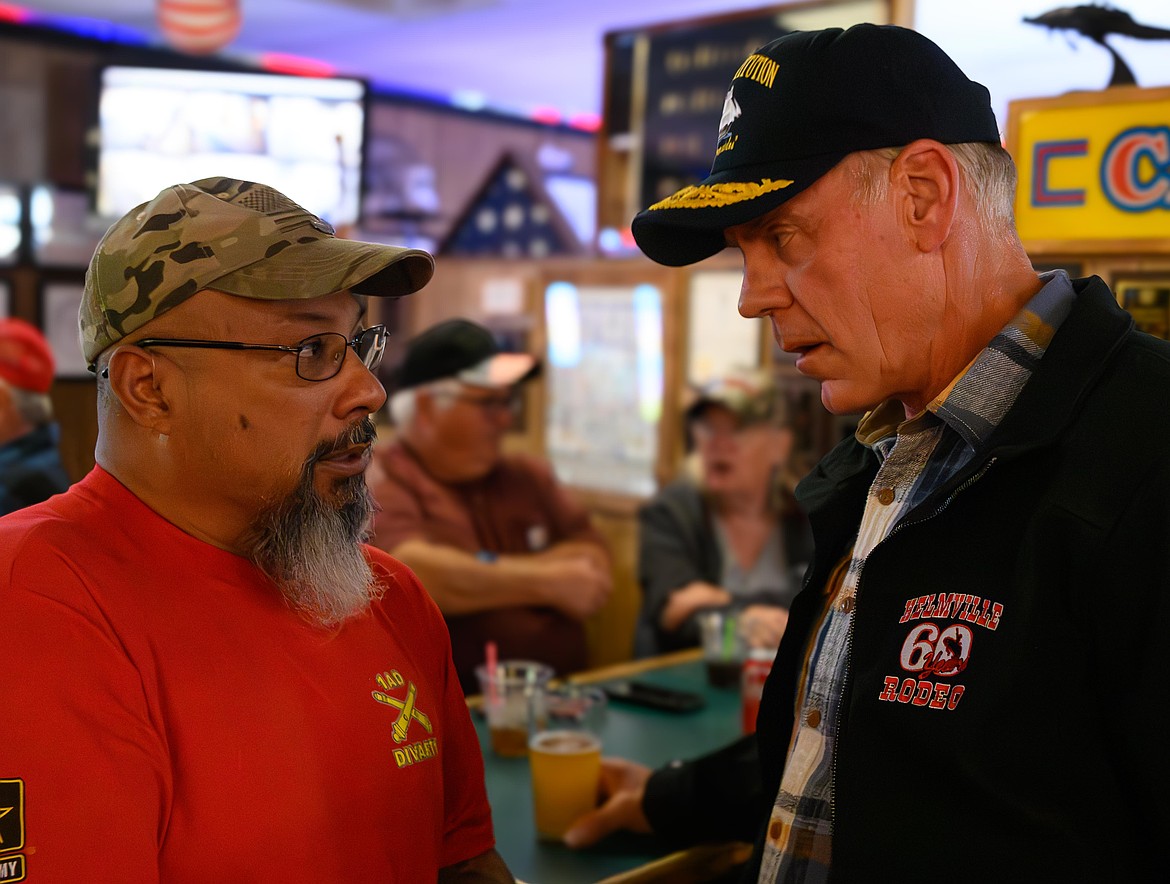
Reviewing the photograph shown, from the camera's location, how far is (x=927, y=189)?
110 centimetres

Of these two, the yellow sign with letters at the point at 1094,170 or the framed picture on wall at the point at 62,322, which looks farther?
the framed picture on wall at the point at 62,322

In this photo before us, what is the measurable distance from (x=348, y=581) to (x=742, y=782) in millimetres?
712

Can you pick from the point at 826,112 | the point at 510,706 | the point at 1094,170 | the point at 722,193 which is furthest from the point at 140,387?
the point at 1094,170

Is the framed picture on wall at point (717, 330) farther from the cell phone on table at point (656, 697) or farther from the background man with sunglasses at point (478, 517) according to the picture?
the cell phone on table at point (656, 697)

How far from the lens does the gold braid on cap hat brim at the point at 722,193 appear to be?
1106mm

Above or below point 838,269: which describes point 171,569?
below

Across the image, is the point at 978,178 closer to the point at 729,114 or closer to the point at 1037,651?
the point at 729,114

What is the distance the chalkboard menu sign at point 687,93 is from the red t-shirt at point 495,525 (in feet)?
4.42

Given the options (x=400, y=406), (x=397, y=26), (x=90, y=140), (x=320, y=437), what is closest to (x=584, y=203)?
(x=397, y=26)

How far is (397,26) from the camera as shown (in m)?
7.57

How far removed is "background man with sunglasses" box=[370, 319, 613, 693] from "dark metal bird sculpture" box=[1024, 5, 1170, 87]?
184cm

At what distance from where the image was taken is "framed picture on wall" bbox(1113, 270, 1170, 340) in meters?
1.81

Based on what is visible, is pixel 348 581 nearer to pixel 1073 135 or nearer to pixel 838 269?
pixel 838 269

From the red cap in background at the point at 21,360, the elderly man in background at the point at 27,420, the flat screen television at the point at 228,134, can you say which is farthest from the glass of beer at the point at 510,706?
the flat screen television at the point at 228,134
